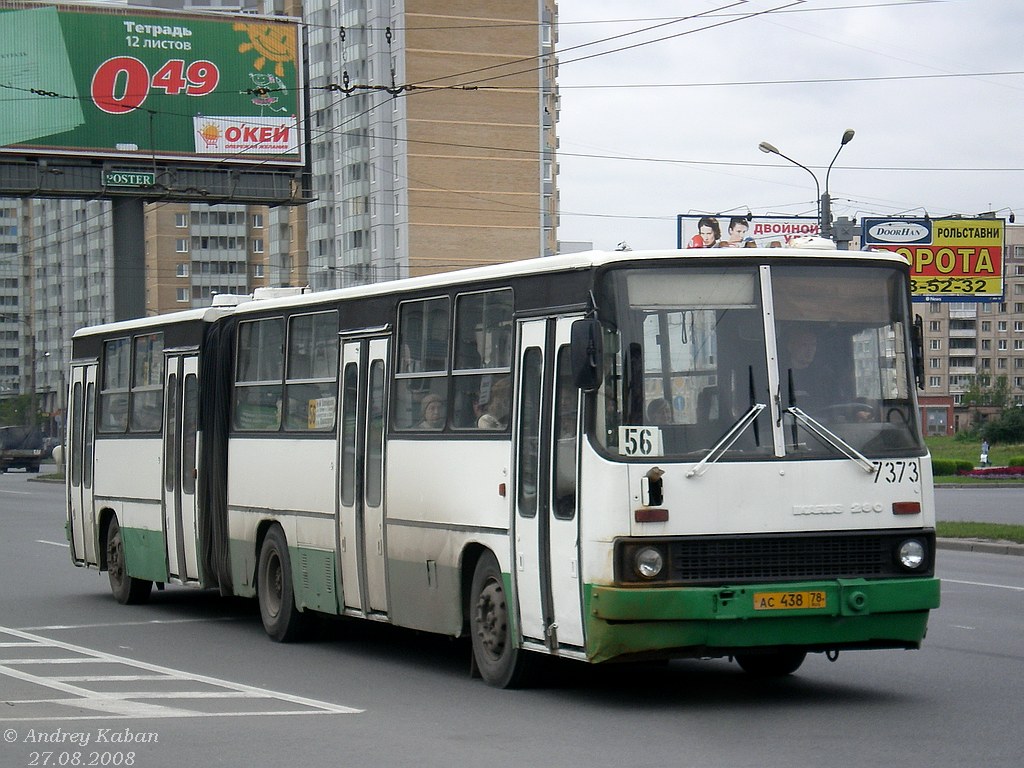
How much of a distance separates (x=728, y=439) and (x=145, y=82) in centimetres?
4262

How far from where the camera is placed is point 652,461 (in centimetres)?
1012

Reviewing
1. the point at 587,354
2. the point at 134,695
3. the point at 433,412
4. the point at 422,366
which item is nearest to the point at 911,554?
the point at 587,354

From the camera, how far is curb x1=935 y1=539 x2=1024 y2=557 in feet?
80.0

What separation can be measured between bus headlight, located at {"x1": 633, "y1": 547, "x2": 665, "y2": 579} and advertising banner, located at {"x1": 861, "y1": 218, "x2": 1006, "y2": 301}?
45.3m

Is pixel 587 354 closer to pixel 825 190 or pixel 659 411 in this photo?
pixel 659 411

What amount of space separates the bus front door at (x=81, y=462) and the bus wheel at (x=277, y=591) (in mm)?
4647

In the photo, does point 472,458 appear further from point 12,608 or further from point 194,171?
point 194,171

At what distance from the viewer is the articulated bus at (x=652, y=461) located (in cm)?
1007

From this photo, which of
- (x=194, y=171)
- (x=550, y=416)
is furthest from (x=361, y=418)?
(x=194, y=171)

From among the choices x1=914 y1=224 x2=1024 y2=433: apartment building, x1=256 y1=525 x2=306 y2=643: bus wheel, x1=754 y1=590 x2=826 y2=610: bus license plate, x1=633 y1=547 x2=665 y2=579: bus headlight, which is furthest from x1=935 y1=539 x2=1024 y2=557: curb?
x1=914 y1=224 x2=1024 y2=433: apartment building

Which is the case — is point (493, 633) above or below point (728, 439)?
below

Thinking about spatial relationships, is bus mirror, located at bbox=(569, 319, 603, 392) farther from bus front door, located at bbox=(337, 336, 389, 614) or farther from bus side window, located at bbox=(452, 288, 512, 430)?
bus front door, located at bbox=(337, 336, 389, 614)

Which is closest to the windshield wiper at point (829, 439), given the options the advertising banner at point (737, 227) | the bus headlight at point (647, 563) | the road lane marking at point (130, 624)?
the bus headlight at point (647, 563)

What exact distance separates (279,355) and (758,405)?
6032mm
